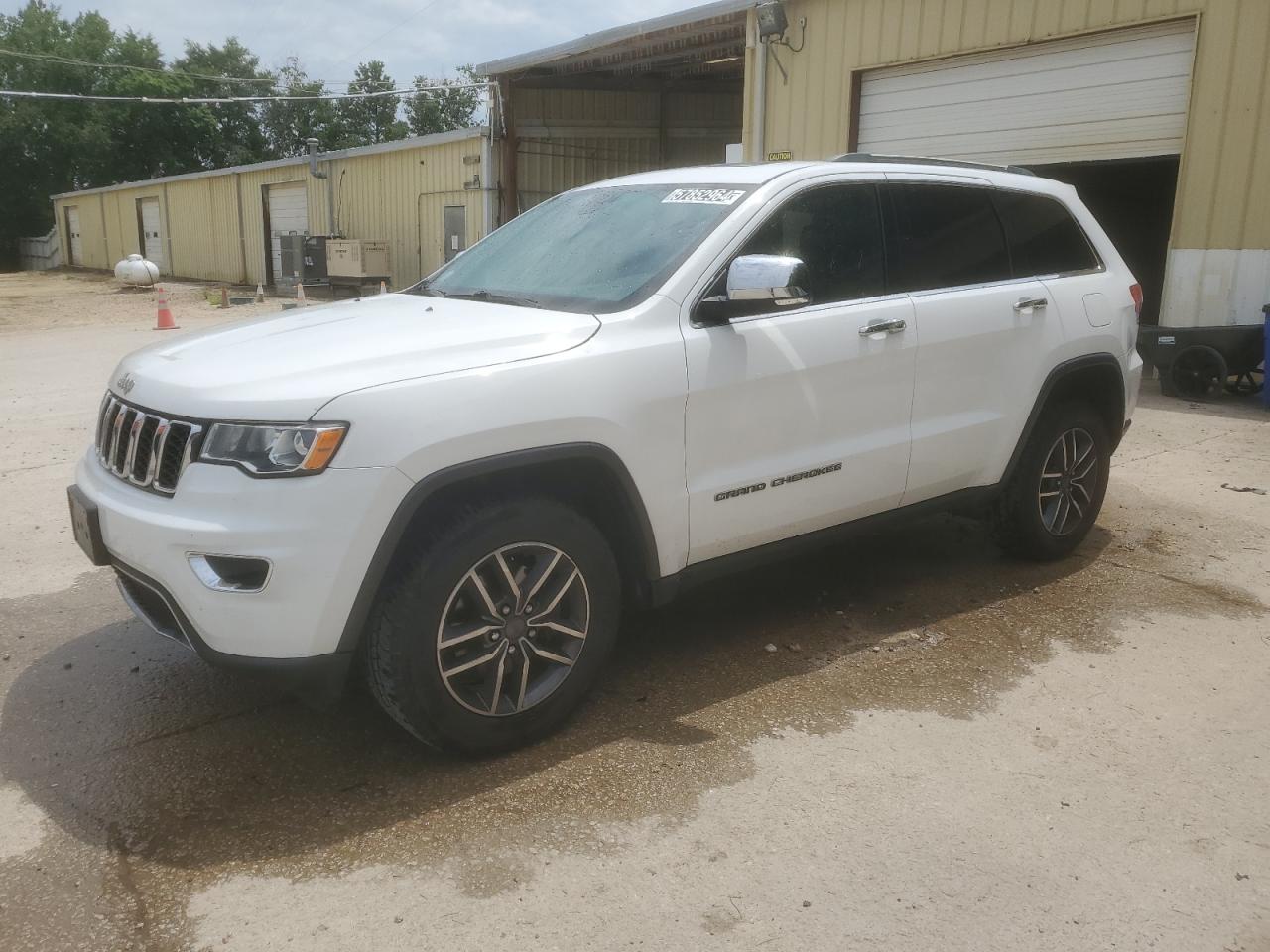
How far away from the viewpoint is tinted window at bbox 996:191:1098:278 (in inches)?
185

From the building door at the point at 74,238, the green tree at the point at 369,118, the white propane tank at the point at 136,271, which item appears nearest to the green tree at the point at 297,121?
the green tree at the point at 369,118

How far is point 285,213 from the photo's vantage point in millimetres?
30000

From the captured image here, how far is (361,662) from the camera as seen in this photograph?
313 cm

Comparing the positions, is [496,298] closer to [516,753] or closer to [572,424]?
[572,424]

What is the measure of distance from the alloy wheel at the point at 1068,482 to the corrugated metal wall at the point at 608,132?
17322 mm

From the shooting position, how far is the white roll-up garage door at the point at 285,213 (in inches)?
1131

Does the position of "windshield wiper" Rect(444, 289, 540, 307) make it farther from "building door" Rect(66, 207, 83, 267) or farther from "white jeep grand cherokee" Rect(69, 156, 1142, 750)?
"building door" Rect(66, 207, 83, 267)

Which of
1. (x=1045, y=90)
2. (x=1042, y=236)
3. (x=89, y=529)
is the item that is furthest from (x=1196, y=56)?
(x=89, y=529)

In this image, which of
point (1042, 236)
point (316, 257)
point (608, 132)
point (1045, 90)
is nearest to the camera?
point (1042, 236)

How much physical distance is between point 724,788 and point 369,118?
238ft

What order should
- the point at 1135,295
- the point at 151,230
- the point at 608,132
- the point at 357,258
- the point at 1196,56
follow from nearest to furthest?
the point at 1135,295, the point at 1196,56, the point at 608,132, the point at 357,258, the point at 151,230

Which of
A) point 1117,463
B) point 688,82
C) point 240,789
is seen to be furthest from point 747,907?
point 688,82

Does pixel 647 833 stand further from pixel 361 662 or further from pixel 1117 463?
pixel 1117 463

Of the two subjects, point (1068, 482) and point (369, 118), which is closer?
point (1068, 482)
